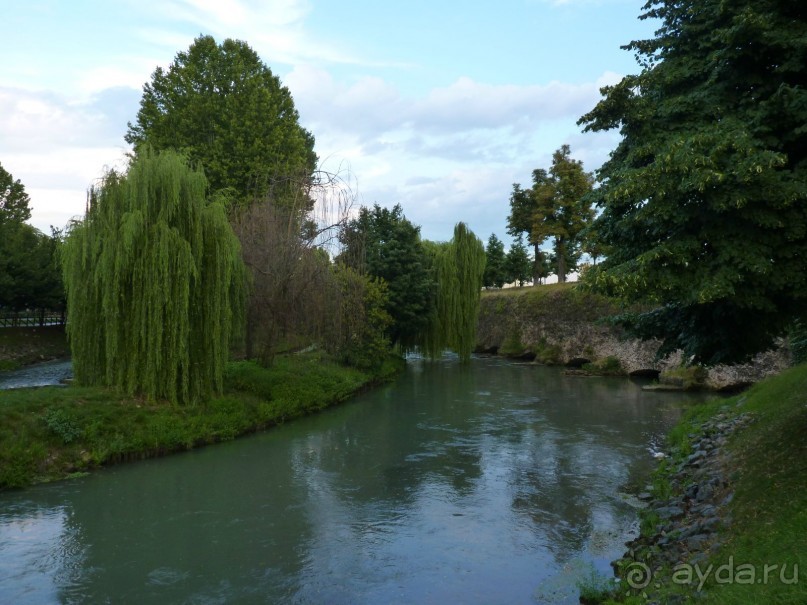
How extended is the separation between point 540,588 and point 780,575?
324 cm

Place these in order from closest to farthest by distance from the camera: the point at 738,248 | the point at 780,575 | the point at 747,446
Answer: the point at 780,575
the point at 738,248
the point at 747,446

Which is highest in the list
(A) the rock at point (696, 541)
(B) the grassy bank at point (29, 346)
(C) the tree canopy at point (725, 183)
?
(C) the tree canopy at point (725, 183)

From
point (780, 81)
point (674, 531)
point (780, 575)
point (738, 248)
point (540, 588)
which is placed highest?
point (780, 81)

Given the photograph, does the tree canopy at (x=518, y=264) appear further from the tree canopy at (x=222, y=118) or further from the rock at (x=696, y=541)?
the rock at (x=696, y=541)

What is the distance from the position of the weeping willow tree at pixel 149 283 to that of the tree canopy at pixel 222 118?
40.0 feet

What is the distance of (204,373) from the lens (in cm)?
1670

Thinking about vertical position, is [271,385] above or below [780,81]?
below

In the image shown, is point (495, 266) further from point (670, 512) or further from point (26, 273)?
point (670, 512)

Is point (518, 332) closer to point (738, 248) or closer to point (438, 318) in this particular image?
point (438, 318)

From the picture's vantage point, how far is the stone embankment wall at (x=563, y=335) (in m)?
31.9

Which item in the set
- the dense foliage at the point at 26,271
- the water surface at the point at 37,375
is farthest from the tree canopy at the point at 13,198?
the water surface at the point at 37,375

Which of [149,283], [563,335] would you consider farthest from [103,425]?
[563,335]

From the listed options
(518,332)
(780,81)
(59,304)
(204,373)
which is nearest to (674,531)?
(780,81)

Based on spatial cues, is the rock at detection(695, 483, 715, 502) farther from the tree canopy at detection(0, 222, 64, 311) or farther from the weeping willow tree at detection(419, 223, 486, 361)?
the tree canopy at detection(0, 222, 64, 311)
